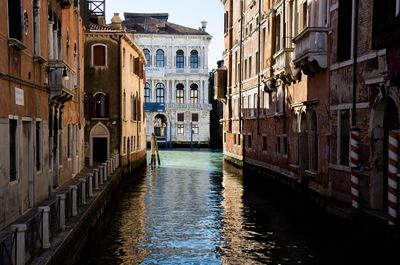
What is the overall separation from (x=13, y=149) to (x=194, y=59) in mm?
50767

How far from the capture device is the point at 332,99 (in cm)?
1353

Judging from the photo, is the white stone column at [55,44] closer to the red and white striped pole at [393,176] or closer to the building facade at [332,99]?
the building facade at [332,99]

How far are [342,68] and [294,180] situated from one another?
6.39 m

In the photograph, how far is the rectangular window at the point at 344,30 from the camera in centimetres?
1270

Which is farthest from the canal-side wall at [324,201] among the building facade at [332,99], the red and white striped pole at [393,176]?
the red and white striped pole at [393,176]

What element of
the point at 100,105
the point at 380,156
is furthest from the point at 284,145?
the point at 380,156

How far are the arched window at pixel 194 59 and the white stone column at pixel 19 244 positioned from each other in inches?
2148

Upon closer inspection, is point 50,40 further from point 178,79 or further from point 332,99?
point 178,79

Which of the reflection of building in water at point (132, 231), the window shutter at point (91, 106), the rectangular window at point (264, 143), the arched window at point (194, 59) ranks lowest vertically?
the reflection of building in water at point (132, 231)

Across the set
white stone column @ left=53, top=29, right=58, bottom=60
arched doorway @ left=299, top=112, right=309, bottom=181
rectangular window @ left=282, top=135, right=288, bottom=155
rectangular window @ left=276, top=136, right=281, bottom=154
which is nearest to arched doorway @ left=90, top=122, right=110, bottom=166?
rectangular window @ left=276, top=136, right=281, bottom=154

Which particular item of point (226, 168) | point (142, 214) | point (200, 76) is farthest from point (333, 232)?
point (200, 76)

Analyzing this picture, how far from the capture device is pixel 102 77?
26016mm

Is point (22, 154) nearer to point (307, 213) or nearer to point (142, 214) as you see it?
point (142, 214)

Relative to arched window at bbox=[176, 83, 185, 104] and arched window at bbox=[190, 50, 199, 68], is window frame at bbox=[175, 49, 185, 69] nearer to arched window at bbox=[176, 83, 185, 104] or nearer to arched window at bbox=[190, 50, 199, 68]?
arched window at bbox=[190, 50, 199, 68]
